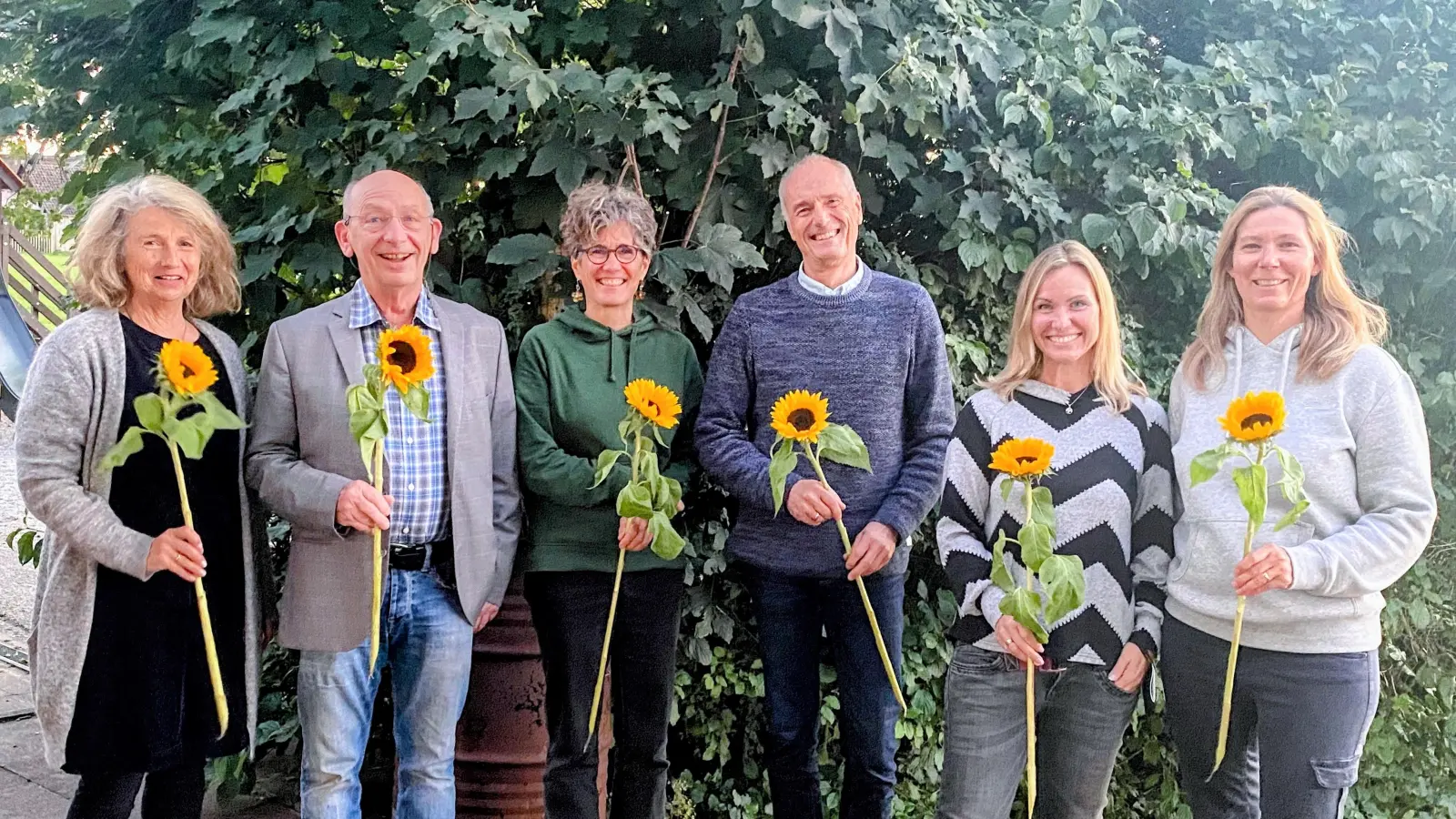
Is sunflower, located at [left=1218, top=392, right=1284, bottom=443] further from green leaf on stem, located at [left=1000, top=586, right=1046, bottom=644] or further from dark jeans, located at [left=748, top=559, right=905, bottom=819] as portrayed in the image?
dark jeans, located at [left=748, top=559, right=905, bottom=819]

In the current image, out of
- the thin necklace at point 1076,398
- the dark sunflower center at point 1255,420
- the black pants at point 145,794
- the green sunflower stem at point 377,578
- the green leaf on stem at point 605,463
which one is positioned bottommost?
the black pants at point 145,794

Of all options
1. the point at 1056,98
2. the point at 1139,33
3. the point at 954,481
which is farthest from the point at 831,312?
the point at 1139,33

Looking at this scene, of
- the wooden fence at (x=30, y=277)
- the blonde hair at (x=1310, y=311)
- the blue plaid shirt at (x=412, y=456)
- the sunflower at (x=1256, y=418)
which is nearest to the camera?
the sunflower at (x=1256, y=418)

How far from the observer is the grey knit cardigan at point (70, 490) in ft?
7.04

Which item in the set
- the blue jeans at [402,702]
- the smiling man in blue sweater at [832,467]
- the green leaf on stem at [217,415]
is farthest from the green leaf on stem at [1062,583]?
the green leaf on stem at [217,415]

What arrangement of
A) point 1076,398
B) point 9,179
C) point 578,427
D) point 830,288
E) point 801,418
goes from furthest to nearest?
point 9,179 < point 830,288 < point 578,427 < point 1076,398 < point 801,418

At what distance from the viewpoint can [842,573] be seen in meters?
2.50

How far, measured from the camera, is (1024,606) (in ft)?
6.48

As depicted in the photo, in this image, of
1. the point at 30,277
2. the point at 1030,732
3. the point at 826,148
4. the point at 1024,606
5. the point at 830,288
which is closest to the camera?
the point at 1024,606

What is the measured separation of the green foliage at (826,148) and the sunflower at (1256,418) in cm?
142

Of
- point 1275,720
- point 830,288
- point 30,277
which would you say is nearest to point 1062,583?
point 1275,720

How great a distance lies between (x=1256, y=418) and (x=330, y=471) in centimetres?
179

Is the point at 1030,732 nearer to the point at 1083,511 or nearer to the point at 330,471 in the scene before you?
the point at 1083,511

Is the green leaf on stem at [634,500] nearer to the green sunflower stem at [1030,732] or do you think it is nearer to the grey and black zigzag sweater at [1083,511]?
the grey and black zigzag sweater at [1083,511]
